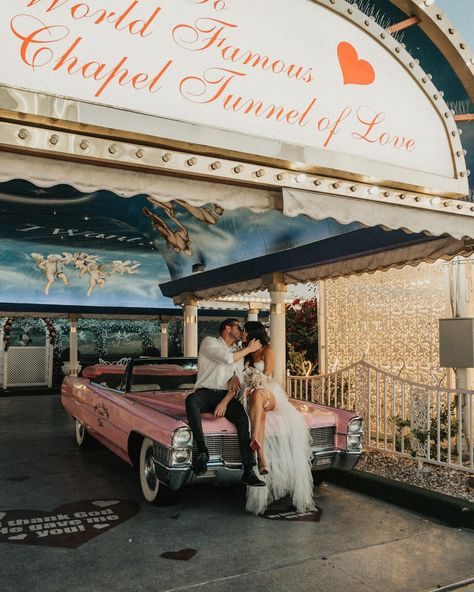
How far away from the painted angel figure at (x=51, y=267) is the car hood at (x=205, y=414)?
1079 cm

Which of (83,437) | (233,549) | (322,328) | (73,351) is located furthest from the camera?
(73,351)

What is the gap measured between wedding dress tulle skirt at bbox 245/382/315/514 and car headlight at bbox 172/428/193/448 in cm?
72

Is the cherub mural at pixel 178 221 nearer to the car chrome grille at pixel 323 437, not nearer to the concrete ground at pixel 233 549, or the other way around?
the car chrome grille at pixel 323 437

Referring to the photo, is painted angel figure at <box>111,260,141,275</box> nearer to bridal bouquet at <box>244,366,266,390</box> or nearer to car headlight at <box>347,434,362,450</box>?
bridal bouquet at <box>244,366,266,390</box>

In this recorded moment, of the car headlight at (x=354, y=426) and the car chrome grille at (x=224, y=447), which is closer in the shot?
the car chrome grille at (x=224, y=447)

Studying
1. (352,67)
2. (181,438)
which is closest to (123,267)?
(181,438)

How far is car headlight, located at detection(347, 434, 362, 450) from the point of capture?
5234mm

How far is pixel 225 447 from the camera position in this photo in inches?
187

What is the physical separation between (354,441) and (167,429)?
189cm

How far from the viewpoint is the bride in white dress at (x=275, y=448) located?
186 inches

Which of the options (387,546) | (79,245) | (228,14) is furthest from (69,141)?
(79,245)

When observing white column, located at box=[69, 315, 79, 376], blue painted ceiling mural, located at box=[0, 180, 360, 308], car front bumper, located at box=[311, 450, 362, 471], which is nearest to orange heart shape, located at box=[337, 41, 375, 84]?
blue painted ceiling mural, located at box=[0, 180, 360, 308]

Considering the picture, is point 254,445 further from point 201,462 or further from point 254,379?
point 254,379

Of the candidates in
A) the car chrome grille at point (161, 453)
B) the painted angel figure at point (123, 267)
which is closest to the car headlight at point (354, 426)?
the car chrome grille at point (161, 453)
